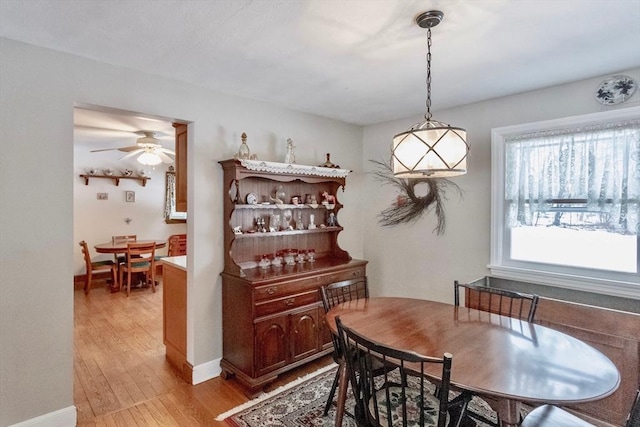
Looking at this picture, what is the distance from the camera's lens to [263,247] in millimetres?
3246

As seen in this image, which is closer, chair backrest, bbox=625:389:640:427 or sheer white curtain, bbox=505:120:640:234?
chair backrest, bbox=625:389:640:427

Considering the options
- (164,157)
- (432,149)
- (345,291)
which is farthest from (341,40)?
(164,157)

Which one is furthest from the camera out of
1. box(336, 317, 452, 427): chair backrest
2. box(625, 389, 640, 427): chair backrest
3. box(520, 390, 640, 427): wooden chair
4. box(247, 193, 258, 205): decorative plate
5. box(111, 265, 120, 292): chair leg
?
box(111, 265, 120, 292): chair leg

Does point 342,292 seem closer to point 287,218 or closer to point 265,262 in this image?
point 265,262

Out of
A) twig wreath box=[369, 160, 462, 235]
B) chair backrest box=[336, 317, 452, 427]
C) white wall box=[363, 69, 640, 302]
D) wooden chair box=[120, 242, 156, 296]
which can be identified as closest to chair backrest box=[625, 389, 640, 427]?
chair backrest box=[336, 317, 452, 427]

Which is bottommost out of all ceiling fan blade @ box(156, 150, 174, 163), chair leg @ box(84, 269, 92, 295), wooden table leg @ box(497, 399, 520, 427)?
chair leg @ box(84, 269, 92, 295)

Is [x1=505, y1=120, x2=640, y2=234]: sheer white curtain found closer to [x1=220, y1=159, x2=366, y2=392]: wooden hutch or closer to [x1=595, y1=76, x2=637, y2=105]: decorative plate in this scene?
[x1=595, y1=76, x2=637, y2=105]: decorative plate

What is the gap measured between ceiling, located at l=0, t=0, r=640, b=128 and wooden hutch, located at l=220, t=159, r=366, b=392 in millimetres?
846

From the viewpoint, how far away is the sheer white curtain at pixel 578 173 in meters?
2.38

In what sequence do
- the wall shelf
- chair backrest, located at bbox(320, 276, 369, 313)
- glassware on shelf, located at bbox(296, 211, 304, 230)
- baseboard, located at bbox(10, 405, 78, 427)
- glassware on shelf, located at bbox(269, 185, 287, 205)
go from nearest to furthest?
1. baseboard, located at bbox(10, 405, 78, 427)
2. chair backrest, located at bbox(320, 276, 369, 313)
3. glassware on shelf, located at bbox(269, 185, 287, 205)
4. glassware on shelf, located at bbox(296, 211, 304, 230)
5. the wall shelf

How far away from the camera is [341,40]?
1.99 meters

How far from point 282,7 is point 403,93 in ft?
5.26

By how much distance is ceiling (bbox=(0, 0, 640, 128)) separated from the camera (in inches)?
65.6

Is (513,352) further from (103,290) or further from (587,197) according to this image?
(103,290)
